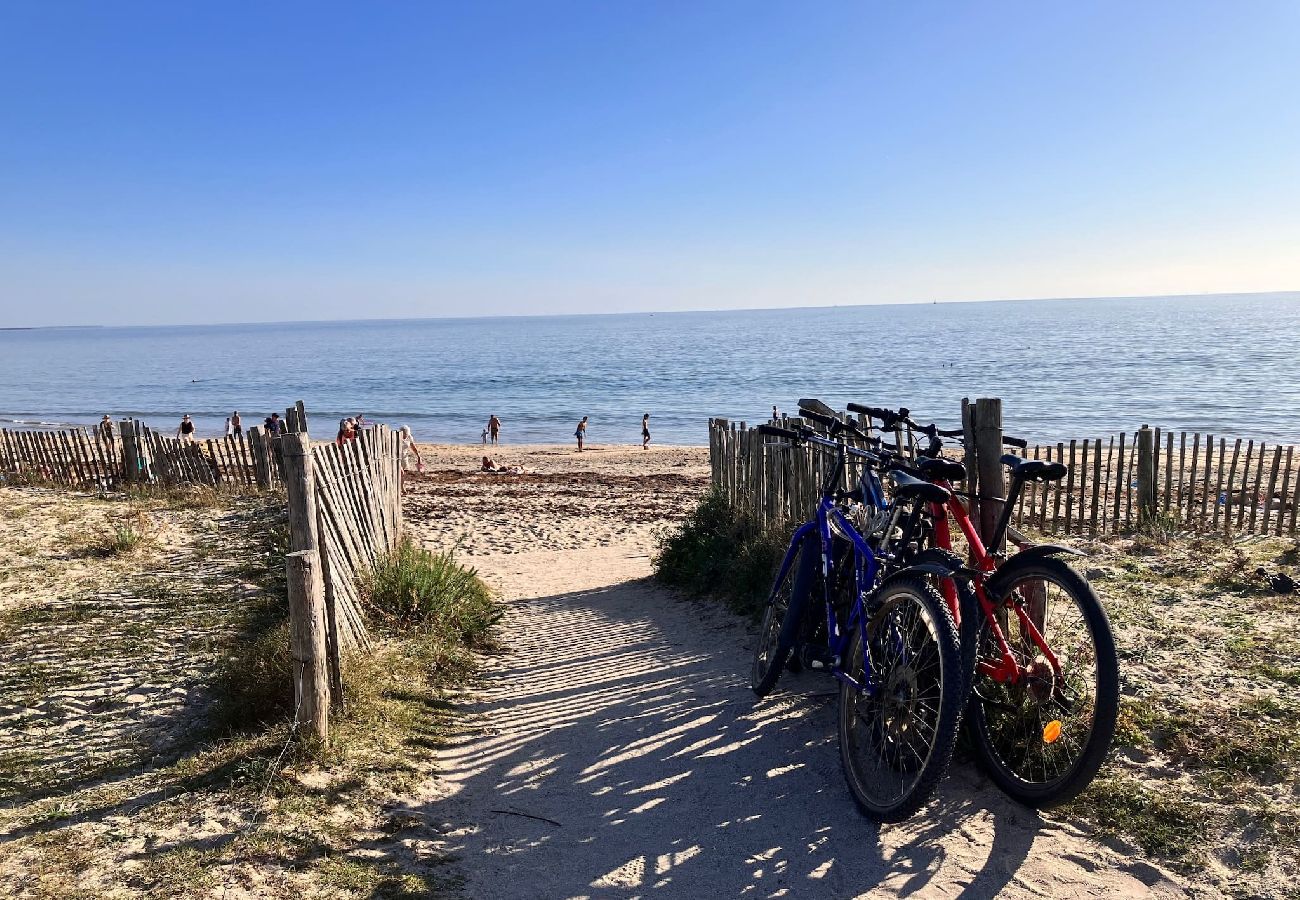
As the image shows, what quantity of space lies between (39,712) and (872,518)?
4.74 meters

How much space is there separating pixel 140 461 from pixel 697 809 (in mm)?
12950

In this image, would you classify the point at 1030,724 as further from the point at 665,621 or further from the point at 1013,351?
the point at 1013,351

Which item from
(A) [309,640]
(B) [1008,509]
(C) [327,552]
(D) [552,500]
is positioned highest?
(B) [1008,509]

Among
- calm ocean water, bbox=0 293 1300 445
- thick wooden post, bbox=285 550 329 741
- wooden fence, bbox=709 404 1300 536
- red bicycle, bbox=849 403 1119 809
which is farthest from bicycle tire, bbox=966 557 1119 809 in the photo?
calm ocean water, bbox=0 293 1300 445

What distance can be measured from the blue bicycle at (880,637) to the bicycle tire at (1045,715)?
34 cm

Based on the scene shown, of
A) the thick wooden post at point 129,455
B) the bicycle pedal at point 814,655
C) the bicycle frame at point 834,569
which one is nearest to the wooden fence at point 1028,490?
the bicycle frame at point 834,569

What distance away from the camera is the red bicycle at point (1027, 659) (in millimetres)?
2963

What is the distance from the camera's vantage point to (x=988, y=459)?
4.18 meters

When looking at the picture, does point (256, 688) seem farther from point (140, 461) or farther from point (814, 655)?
point (140, 461)

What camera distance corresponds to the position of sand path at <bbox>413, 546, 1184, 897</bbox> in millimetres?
3061

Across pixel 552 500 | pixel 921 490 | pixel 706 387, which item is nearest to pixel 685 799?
pixel 921 490

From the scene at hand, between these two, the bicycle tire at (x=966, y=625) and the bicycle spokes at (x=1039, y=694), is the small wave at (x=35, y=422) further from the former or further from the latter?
the bicycle tire at (x=966, y=625)

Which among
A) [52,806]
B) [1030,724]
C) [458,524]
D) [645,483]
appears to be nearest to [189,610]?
[52,806]

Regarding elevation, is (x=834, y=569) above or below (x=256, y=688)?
above
